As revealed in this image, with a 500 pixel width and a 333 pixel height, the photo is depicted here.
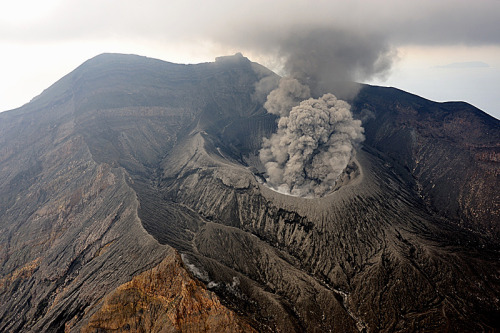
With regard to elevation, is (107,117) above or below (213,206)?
above

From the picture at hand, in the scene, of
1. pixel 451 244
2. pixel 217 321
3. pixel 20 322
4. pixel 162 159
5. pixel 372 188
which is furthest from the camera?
pixel 162 159

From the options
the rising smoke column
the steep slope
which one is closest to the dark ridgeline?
the steep slope

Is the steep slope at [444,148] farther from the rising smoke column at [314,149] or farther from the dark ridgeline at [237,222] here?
the rising smoke column at [314,149]

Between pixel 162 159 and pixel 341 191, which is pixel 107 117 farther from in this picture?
pixel 341 191

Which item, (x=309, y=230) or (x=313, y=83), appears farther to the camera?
(x=313, y=83)

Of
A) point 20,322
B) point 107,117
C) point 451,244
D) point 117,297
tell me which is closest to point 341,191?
point 451,244

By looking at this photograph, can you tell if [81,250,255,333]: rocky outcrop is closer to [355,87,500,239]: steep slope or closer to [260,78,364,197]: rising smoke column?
[260,78,364,197]: rising smoke column

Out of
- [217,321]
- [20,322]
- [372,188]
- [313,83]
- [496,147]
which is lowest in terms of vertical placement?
[20,322]

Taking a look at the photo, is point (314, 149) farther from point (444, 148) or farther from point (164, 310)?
point (164, 310)
